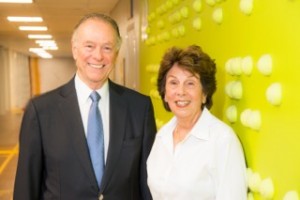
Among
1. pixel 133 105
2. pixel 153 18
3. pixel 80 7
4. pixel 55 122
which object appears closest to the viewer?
pixel 55 122

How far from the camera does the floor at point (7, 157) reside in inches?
209

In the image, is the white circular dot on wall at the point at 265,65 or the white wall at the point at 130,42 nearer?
the white circular dot on wall at the point at 265,65

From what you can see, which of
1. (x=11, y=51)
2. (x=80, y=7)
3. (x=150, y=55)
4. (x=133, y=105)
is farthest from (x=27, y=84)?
(x=133, y=105)

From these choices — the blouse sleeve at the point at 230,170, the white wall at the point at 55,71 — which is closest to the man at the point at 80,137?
the blouse sleeve at the point at 230,170

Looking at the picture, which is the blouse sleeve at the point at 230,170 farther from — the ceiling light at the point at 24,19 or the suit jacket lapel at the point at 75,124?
the ceiling light at the point at 24,19

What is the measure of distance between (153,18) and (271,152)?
2569mm

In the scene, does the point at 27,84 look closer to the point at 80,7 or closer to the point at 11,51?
the point at 11,51

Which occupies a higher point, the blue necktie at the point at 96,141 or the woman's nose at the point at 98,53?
the woman's nose at the point at 98,53

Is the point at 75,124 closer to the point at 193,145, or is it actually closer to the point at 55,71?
the point at 193,145

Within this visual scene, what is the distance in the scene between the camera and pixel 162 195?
1.75 meters

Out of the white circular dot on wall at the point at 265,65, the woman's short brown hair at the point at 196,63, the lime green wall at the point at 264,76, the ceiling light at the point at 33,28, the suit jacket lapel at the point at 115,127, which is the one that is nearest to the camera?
the lime green wall at the point at 264,76

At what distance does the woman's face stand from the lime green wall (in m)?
0.22

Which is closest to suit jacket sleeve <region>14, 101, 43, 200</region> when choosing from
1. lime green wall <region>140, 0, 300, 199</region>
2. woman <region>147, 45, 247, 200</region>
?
woman <region>147, 45, 247, 200</region>

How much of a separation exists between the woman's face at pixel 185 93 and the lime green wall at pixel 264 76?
22 cm
